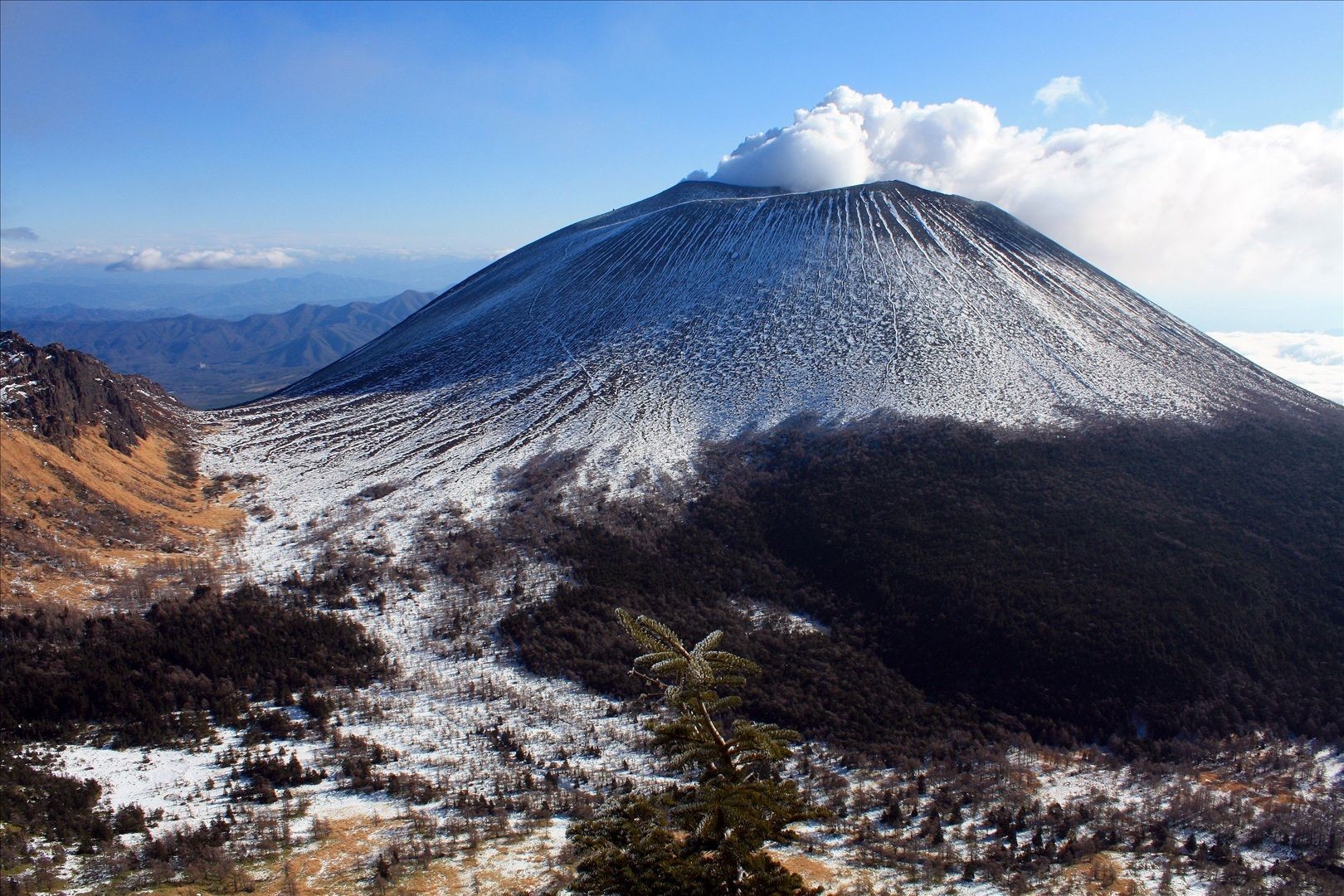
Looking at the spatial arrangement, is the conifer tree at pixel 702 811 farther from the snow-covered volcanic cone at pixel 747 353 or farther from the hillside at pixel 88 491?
the snow-covered volcanic cone at pixel 747 353

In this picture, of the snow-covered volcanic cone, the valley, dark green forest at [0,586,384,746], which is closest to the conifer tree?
the valley

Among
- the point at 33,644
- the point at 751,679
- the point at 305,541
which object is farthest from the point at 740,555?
the point at 33,644

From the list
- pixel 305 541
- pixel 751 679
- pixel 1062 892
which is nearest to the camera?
pixel 1062 892

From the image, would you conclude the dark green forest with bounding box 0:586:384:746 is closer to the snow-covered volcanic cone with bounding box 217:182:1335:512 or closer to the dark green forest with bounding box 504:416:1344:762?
the dark green forest with bounding box 504:416:1344:762

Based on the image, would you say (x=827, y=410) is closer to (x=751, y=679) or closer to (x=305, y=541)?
(x=751, y=679)

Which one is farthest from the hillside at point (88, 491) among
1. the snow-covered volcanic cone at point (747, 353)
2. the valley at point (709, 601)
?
the snow-covered volcanic cone at point (747, 353)

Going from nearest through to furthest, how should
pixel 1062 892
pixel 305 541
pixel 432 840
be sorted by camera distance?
pixel 1062 892
pixel 432 840
pixel 305 541

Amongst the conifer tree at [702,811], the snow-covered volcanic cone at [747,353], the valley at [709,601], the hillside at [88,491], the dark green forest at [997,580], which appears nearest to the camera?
the conifer tree at [702,811]
